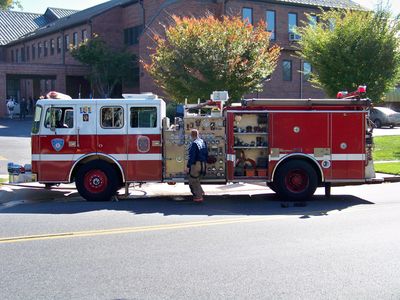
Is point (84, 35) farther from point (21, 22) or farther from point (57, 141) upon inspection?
point (57, 141)

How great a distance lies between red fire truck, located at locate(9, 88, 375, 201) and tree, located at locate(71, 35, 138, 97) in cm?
2944

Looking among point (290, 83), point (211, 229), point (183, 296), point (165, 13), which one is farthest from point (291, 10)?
point (183, 296)

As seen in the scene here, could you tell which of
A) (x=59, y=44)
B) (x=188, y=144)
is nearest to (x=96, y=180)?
(x=188, y=144)

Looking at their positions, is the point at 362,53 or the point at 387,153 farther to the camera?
the point at 362,53

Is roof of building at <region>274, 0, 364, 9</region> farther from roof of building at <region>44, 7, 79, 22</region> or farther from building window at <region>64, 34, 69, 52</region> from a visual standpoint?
roof of building at <region>44, 7, 79, 22</region>

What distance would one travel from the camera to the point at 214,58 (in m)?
20.0

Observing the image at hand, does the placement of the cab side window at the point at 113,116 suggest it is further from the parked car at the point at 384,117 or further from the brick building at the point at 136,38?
the parked car at the point at 384,117

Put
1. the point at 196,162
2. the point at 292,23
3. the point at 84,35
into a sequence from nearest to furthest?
the point at 196,162, the point at 292,23, the point at 84,35

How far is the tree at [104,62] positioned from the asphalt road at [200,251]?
30.8m

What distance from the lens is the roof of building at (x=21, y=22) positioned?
6379cm

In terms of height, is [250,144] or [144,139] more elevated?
[144,139]

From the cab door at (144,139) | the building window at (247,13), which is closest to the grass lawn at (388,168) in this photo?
the cab door at (144,139)

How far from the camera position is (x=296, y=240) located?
26.6ft

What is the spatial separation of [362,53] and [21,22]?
52816mm
